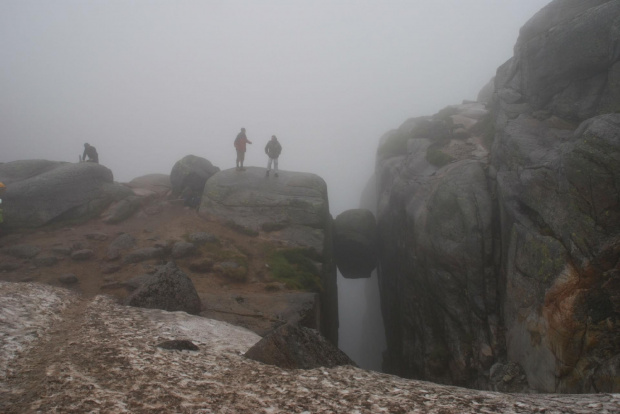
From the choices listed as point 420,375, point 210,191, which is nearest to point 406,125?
point 210,191

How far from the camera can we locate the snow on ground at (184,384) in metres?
8.29

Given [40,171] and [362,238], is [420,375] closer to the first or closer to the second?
[362,238]

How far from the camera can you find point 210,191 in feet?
125

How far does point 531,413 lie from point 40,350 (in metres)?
13.2

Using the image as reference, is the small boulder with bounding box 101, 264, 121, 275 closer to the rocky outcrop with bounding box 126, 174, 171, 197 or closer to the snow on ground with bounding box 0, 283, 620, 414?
the snow on ground with bounding box 0, 283, 620, 414

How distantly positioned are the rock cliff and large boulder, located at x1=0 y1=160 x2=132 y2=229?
97.1ft

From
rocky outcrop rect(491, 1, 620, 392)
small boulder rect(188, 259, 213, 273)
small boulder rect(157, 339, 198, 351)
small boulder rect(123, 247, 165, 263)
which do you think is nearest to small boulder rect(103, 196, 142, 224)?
small boulder rect(123, 247, 165, 263)

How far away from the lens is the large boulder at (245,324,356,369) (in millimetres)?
11727

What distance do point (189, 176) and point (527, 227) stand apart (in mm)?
34007

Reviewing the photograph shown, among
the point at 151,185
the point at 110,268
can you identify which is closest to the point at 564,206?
the point at 110,268

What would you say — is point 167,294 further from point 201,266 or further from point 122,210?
point 122,210

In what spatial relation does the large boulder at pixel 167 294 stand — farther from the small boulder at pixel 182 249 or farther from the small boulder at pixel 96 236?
the small boulder at pixel 96 236

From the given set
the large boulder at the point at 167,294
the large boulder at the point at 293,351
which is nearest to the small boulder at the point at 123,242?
the large boulder at the point at 167,294

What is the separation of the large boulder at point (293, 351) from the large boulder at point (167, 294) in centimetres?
732
